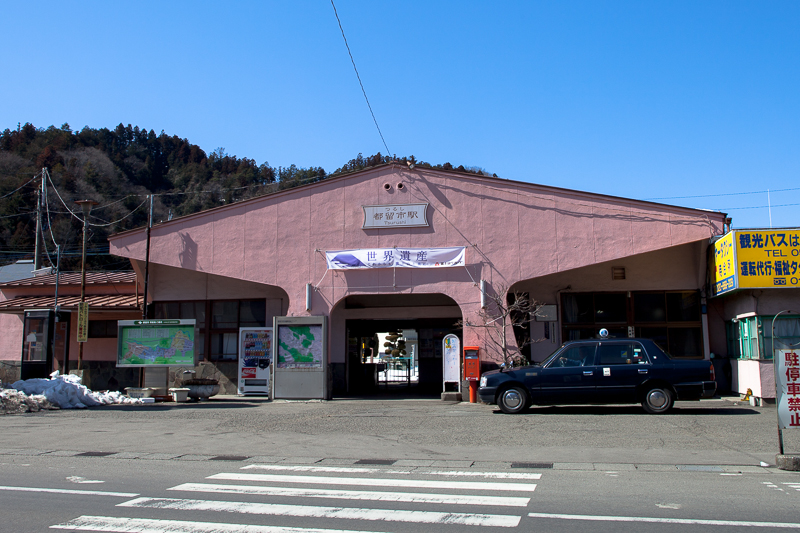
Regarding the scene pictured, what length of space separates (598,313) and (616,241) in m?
3.54

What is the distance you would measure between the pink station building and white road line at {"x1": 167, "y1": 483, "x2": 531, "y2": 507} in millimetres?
11932

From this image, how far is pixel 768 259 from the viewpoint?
631 inches

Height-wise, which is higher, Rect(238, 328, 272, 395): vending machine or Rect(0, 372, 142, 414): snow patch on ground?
Rect(238, 328, 272, 395): vending machine

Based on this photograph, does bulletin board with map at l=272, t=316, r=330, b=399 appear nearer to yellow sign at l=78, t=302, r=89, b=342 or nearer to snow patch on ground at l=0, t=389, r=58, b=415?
Result: snow patch on ground at l=0, t=389, r=58, b=415

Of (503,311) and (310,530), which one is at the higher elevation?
(503,311)

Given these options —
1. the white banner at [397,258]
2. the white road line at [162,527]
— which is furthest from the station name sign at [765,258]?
the white road line at [162,527]

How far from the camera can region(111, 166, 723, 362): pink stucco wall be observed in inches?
739

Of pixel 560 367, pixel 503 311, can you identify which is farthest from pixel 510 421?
pixel 503 311

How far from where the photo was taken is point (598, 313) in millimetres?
21422

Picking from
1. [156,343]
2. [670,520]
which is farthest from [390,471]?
[156,343]

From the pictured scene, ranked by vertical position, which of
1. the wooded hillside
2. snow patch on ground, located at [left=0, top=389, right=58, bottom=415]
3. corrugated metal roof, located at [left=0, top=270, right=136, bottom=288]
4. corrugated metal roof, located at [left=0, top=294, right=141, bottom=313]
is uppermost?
the wooded hillside

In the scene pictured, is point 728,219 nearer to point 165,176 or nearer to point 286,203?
point 286,203

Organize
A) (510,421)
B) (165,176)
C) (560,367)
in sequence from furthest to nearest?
(165,176)
(560,367)
(510,421)

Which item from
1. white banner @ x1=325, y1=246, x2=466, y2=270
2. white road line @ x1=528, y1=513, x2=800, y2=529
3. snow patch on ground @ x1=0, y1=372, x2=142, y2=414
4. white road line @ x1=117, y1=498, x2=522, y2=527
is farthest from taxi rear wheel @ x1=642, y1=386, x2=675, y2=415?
snow patch on ground @ x1=0, y1=372, x2=142, y2=414
